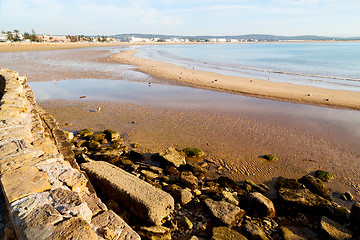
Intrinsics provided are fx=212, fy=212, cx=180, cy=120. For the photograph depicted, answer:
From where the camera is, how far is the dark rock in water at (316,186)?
5.89m

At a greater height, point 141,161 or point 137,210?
point 137,210

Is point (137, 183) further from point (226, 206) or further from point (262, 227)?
point (262, 227)

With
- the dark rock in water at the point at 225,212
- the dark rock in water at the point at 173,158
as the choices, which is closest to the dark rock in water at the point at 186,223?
the dark rock in water at the point at 225,212

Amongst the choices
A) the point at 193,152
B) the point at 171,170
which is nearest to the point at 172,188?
the point at 171,170

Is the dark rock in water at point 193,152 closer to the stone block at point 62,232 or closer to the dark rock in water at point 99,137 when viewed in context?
the dark rock in water at point 99,137

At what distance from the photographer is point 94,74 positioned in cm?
2333

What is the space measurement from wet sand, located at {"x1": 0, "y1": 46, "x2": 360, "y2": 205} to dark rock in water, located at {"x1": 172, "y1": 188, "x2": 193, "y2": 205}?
195 centimetres

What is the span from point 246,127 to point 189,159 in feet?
13.4

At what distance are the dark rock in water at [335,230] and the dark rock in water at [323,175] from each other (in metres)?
2.11

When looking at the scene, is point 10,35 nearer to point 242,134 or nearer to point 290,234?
point 242,134

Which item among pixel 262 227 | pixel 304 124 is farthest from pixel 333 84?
pixel 262 227

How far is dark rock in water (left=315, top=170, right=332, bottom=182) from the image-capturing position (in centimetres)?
656

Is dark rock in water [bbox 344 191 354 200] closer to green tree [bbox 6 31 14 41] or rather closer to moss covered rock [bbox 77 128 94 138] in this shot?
moss covered rock [bbox 77 128 94 138]

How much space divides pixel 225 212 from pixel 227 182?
150 cm
